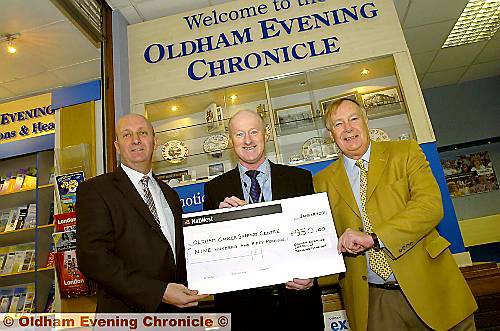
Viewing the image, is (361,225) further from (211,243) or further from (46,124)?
(46,124)

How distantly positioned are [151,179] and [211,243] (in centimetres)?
57

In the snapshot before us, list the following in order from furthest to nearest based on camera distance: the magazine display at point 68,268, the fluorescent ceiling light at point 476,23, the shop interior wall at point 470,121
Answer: the shop interior wall at point 470,121
the fluorescent ceiling light at point 476,23
the magazine display at point 68,268

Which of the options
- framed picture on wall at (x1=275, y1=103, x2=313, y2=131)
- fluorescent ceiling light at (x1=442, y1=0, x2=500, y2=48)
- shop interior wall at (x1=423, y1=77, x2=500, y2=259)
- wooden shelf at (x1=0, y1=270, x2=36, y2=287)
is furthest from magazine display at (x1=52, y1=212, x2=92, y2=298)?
shop interior wall at (x1=423, y1=77, x2=500, y2=259)

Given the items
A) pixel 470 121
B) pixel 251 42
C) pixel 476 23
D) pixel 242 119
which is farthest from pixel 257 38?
pixel 470 121

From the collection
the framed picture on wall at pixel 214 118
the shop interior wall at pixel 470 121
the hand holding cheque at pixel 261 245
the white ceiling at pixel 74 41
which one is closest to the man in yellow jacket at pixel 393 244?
the hand holding cheque at pixel 261 245

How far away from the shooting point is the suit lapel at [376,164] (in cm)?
181

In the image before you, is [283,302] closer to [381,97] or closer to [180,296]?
[180,296]

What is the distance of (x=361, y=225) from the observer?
70.2 inches

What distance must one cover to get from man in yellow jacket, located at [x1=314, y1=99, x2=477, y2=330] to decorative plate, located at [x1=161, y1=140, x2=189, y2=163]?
7.06 feet

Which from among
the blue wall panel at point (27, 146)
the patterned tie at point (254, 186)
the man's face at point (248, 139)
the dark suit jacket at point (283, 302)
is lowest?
the dark suit jacket at point (283, 302)

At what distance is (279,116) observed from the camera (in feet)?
12.5

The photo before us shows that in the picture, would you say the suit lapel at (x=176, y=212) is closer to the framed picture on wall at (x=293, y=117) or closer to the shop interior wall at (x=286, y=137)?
the shop interior wall at (x=286, y=137)

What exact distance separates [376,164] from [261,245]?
0.71m

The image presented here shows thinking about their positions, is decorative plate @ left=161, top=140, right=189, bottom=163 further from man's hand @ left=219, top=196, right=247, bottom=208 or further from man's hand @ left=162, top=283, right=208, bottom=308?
man's hand @ left=162, top=283, right=208, bottom=308
